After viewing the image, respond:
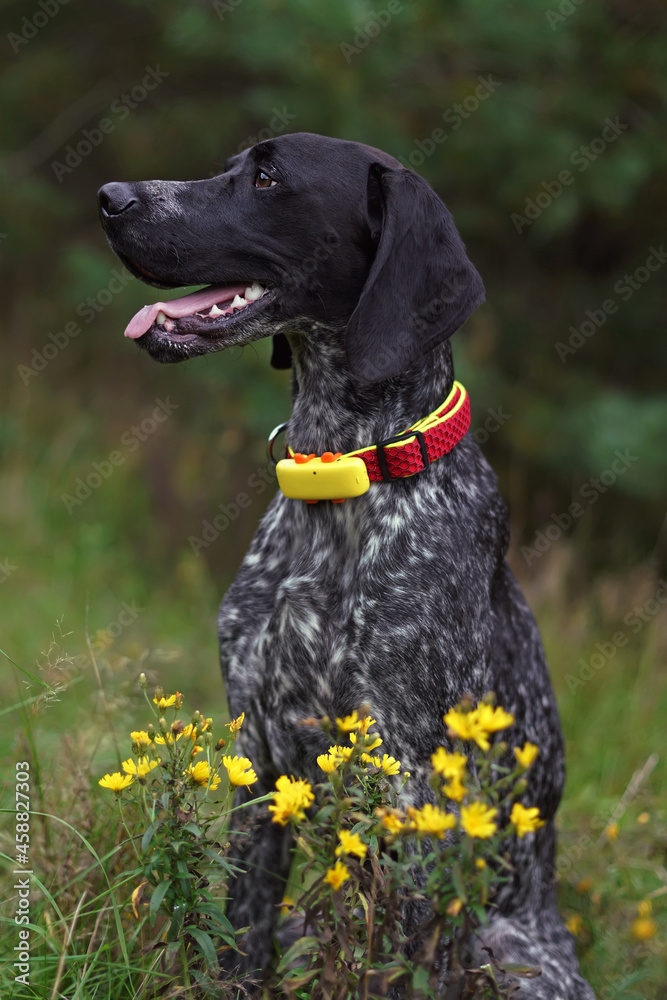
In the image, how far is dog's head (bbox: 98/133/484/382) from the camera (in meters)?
2.48

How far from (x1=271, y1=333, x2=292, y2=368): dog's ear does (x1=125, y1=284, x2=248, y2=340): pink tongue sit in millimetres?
357

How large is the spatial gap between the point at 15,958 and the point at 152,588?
316 cm

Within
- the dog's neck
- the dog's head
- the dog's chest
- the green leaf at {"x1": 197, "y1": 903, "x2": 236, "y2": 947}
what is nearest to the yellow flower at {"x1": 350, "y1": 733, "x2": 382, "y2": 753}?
the green leaf at {"x1": 197, "y1": 903, "x2": 236, "y2": 947}

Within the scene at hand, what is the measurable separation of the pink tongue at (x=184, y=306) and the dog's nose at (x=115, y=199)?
0.24 m

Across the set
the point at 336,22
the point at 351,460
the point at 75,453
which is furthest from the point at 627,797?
the point at 75,453

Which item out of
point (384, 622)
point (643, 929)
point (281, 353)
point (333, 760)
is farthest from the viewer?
point (281, 353)

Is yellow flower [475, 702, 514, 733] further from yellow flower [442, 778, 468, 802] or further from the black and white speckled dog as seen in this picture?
the black and white speckled dog

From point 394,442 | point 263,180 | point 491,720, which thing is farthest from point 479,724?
point 263,180

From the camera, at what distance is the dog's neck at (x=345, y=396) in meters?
2.52

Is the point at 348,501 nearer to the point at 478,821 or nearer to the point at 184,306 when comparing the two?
the point at 184,306

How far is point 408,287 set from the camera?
96.1 inches

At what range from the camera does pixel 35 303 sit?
7285 millimetres

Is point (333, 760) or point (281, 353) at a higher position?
point (333, 760)

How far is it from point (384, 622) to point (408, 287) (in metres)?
A: 0.80
